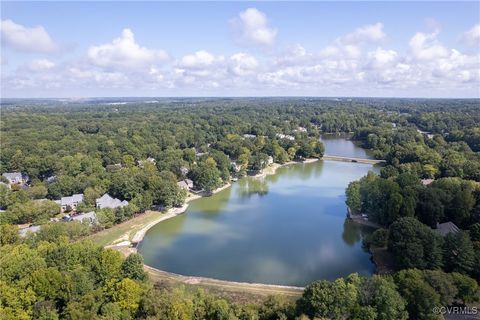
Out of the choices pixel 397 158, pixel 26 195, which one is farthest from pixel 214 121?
pixel 26 195

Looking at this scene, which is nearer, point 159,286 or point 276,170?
point 159,286

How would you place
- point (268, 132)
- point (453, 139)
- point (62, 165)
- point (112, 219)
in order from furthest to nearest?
point (268, 132) → point (453, 139) → point (62, 165) → point (112, 219)

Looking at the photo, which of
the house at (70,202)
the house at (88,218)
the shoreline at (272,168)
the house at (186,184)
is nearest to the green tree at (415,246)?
the house at (88,218)

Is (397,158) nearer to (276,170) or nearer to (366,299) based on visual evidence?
(276,170)

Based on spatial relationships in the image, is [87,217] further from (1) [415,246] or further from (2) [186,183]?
(1) [415,246]

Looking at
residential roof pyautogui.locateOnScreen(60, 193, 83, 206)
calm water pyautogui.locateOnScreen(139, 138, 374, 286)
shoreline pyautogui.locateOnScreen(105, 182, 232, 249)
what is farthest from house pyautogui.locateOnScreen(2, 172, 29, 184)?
calm water pyautogui.locateOnScreen(139, 138, 374, 286)

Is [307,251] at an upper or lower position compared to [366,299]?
lower
